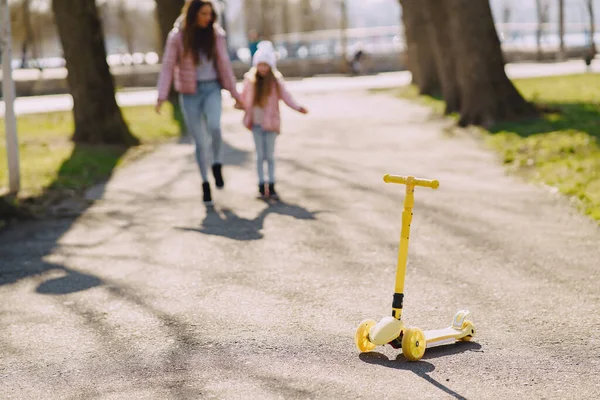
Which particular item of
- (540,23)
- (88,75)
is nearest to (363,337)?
(88,75)

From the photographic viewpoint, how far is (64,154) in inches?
526

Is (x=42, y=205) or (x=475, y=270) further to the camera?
(x=42, y=205)

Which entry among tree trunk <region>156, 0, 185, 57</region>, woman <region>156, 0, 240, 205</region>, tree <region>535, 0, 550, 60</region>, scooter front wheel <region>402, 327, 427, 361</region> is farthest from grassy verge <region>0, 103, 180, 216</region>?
tree <region>535, 0, 550, 60</region>

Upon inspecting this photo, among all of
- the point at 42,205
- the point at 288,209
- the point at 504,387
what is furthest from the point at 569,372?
the point at 42,205

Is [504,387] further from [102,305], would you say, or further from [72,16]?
[72,16]

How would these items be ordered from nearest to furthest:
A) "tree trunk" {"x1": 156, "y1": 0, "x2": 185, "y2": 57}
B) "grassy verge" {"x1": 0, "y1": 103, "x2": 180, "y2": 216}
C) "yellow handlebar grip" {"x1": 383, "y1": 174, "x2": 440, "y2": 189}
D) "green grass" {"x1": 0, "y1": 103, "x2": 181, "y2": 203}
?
"yellow handlebar grip" {"x1": 383, "y1": 174, "x2": 440, "y2": 189}, "grassy verge" {"x1": 0, "y1": 103, "x2": 180, "y2": 216}, "green grass" {"x1": 0, "y1": 103, "x2": 181, "y2": 203}, "tree trunk" {"x1": 156, "y1": 0, "x2": 185, "y2": 57}

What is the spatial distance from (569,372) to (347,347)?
1116 mm

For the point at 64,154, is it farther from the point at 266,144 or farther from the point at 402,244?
the point at 402,244

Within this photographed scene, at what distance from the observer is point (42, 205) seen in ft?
32.9

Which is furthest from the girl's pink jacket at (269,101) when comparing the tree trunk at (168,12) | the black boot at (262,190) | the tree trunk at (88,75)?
the tree trunk at (168,12)

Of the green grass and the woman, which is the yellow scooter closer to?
the woman

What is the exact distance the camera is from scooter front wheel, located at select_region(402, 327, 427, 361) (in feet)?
15.9

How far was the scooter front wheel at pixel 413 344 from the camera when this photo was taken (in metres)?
4.84

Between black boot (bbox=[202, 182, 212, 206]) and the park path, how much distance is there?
3.5 inches
